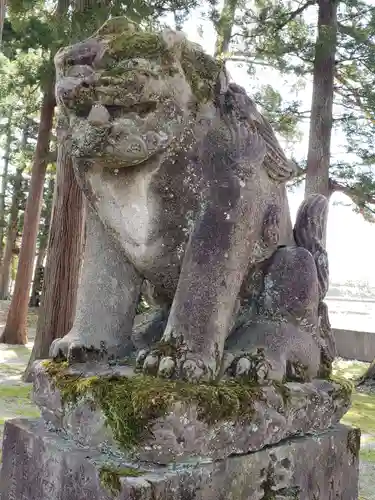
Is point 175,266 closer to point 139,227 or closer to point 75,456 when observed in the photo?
point 139,227

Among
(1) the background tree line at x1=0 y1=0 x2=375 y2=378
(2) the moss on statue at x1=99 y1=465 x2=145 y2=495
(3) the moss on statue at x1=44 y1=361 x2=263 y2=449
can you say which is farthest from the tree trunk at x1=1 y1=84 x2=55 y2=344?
(2) the moss on statue at x1=99 y1=465 x2=145 y2=495

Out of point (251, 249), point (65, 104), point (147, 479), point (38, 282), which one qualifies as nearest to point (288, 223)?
point (251, 249)

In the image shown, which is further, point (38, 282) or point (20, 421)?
point (38, 282)

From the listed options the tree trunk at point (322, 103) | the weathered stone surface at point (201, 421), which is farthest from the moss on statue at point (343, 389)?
the tree trunk at point (322, 103)

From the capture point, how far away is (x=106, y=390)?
4.64ft

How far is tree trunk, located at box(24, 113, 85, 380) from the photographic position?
671cm

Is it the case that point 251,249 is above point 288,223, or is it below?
below

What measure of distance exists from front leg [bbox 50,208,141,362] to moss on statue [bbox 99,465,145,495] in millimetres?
469

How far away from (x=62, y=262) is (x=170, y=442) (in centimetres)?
567

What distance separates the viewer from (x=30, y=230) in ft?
31.7

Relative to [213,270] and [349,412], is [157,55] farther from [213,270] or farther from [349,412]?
[349,412]

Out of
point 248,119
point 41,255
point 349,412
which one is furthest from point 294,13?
point 41,255

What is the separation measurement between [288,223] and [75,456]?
42.4 inches

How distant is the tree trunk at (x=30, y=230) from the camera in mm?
8635
